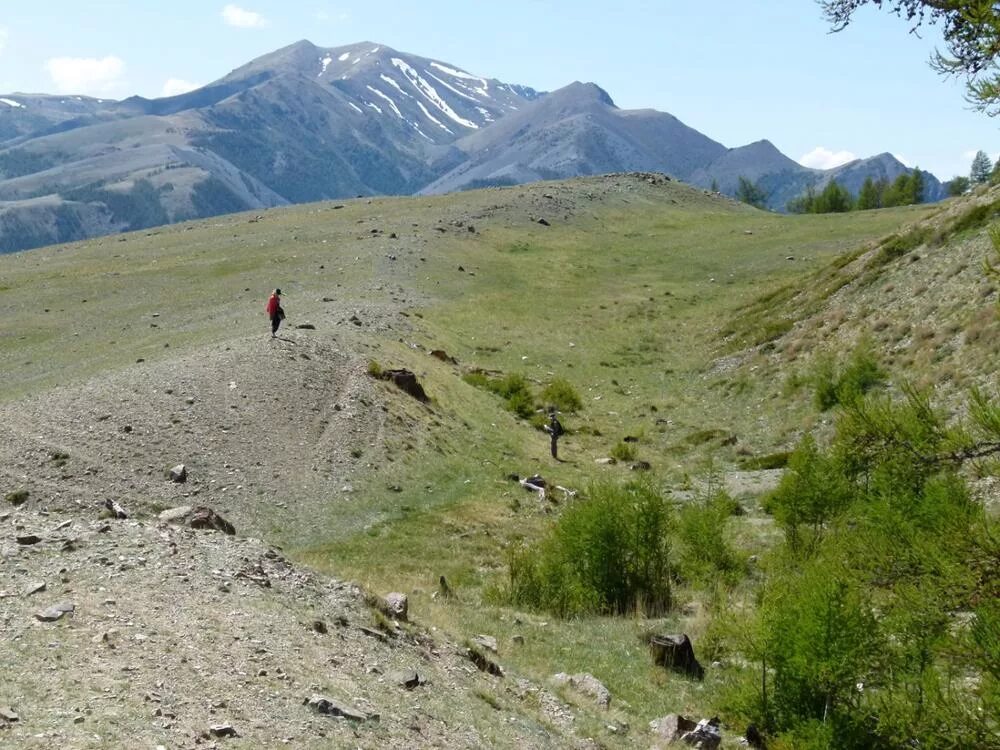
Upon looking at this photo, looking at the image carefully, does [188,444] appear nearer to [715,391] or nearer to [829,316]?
[715,391]

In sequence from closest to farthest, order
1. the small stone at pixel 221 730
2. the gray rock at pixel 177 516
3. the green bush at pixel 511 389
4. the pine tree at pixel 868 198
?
1. the small stone at pixel 221 730
2. the gray rock at pixel 177 516
3. the green bush at pixel 511 389
4. the pine tree at pixel 868 198

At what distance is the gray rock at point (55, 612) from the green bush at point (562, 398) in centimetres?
2691

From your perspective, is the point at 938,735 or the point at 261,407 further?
the point at 261,407

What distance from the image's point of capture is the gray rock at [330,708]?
9.78 metres

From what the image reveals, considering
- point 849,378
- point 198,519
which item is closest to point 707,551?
point 198,519

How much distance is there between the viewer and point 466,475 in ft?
90.8

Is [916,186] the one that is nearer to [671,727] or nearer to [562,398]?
[562,398]

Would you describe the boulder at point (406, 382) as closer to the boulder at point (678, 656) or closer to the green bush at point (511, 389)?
the green bush at point (511, 389)

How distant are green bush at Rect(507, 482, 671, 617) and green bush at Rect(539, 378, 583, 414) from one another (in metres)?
18.0

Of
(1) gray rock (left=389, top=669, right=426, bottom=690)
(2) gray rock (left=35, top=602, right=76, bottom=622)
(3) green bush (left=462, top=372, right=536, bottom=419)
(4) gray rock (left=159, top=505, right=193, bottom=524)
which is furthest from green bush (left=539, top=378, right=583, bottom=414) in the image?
(2) gray rock (left=35, top=602, right=76, bottom=622)

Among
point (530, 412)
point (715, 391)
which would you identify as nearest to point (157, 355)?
point (530, 412)

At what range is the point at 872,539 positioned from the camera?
9.58 m

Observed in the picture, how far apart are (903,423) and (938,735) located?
3.06m

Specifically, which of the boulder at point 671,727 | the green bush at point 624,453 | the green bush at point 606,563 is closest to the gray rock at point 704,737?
the boulder at point 671,727
